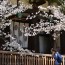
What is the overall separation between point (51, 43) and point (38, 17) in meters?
5.63

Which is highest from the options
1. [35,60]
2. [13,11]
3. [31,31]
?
[13,11]

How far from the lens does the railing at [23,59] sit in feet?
51.7

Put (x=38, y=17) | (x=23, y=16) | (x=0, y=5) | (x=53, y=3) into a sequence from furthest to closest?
1. (x=23, y=16)
2. (x=38, y=17)
3. (x=53, y=3)
4. (x=0, y=5)

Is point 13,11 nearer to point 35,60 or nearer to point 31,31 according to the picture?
point 31,31

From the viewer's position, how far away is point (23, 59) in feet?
52.4

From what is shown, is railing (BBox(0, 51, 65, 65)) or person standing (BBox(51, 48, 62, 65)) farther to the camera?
railing (BBox(0, 51, 65, 65))

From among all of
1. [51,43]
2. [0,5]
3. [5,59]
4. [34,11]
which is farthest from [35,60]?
[51,43]

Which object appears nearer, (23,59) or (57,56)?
(57,56)

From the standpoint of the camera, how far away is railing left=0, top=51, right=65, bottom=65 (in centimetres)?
1576

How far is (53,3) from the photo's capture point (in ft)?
50.8

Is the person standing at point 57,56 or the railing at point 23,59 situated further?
the railing at point 23,59

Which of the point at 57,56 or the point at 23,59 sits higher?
the point at 57,56

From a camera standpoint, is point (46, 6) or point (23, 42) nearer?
point (46, 6)

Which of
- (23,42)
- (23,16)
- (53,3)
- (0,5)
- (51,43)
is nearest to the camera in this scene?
(0,5)
